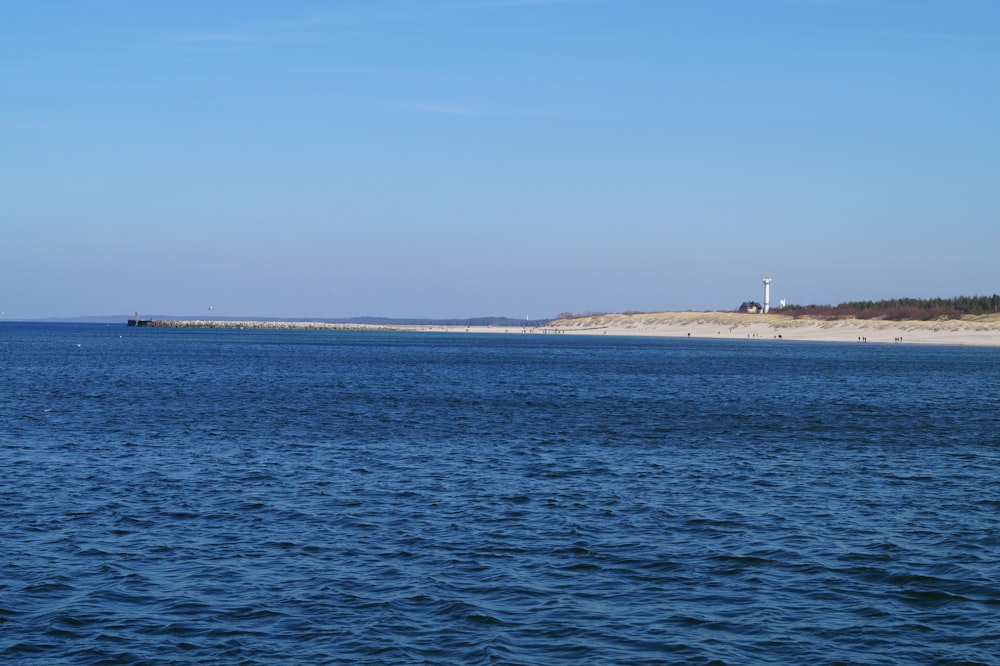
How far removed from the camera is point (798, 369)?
321 feet

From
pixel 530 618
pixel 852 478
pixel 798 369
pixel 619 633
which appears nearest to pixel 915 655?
pixel 619 633

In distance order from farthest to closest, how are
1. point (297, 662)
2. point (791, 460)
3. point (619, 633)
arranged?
point (791, 460)
point (619, 633)
point (297, 662)

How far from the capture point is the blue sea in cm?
1443

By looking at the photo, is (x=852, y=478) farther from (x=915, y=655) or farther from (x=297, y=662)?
(x=297, y=662)

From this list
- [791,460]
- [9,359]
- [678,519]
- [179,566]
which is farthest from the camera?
[9,359]

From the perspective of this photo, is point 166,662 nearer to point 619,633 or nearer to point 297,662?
point 297,662

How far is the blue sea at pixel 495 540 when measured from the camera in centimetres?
1443

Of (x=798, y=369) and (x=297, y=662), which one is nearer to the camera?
(x=297, y=662)

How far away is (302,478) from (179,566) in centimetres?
980

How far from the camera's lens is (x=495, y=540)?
66.4ft

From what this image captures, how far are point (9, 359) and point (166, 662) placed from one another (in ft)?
353

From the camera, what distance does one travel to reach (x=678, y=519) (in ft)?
73.4

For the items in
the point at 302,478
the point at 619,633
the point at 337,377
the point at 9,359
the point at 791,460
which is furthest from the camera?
the point at 9,359

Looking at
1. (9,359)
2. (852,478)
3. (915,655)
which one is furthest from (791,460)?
(9,359)
